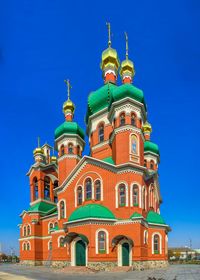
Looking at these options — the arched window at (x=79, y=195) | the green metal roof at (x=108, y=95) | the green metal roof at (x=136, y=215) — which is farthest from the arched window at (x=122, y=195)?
the green metal roof at (x=108, y=95)

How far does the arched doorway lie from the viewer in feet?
71.5

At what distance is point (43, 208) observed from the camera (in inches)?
1367

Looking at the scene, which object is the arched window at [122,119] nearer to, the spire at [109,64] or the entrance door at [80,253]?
the spire at [109,64]

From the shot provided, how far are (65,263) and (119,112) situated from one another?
1317 cm

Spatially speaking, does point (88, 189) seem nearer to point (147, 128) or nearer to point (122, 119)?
point (122, 119)

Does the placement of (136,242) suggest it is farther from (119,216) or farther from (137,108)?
Result: (137,108)

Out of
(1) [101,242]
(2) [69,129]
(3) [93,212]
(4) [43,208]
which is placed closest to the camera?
(1) [101,242]

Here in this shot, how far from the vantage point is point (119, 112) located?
82.3 feet

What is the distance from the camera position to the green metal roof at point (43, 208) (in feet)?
112

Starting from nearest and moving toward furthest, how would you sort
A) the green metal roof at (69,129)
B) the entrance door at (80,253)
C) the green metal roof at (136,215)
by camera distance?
1. the green metal roof at (136,215)
2. the entrance door at (80,253)
3. the green metal roof at (69,129)

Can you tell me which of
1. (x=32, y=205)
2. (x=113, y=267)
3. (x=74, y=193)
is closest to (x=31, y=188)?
(x=32, y=205)

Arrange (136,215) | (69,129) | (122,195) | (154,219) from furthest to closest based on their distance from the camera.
Answer: 1. (69,129)
2. (154,219)
3. (122,195)
4. (136,215)

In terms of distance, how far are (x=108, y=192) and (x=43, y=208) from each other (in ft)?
44.4

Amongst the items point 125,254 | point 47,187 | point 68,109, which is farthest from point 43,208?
point 125,254
